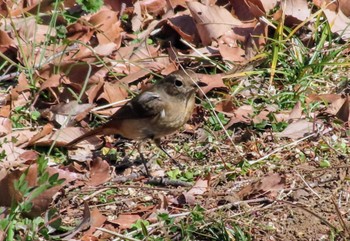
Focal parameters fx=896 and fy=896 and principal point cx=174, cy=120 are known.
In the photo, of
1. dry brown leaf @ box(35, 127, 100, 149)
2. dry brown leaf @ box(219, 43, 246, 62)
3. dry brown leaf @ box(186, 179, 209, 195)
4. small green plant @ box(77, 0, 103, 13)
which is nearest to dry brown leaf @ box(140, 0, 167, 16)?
small green plant @ box(77, 0, 103, 13)

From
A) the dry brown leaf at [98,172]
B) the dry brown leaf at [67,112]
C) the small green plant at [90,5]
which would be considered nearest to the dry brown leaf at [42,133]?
the dry brown leaf at [67,112]

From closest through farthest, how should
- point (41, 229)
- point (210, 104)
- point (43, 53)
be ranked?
point (41, 229) → point (210, 104) → point (43, 53)

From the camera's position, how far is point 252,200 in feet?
18.6

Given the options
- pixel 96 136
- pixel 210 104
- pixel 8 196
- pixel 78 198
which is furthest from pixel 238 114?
pixel 8 196

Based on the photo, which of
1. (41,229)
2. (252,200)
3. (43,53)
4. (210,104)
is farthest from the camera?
(43,53)

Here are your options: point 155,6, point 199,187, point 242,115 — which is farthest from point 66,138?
point 155,6

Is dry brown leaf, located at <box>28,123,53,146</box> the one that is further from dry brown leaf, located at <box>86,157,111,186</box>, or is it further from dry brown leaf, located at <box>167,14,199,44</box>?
dry brown leaf, located at <box>167,14,199,44</box>

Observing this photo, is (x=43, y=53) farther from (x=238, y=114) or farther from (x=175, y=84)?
(x=238, y=114)

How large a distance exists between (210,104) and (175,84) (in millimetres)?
303

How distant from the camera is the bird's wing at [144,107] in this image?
21.7 feet

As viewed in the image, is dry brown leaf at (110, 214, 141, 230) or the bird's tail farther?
the bird's tail

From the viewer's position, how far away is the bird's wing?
661 centimetres

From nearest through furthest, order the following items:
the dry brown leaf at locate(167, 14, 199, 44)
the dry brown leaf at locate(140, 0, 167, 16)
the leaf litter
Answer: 1. the leaf litter
2. the dry brown leaf at locate(167, 14, 199, 44)
3. the dry brown leaf at locate(140, 0, 167, 16)

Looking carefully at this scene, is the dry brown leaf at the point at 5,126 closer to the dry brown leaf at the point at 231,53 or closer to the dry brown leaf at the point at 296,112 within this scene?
the dry brown leaf at the point at 231,53
